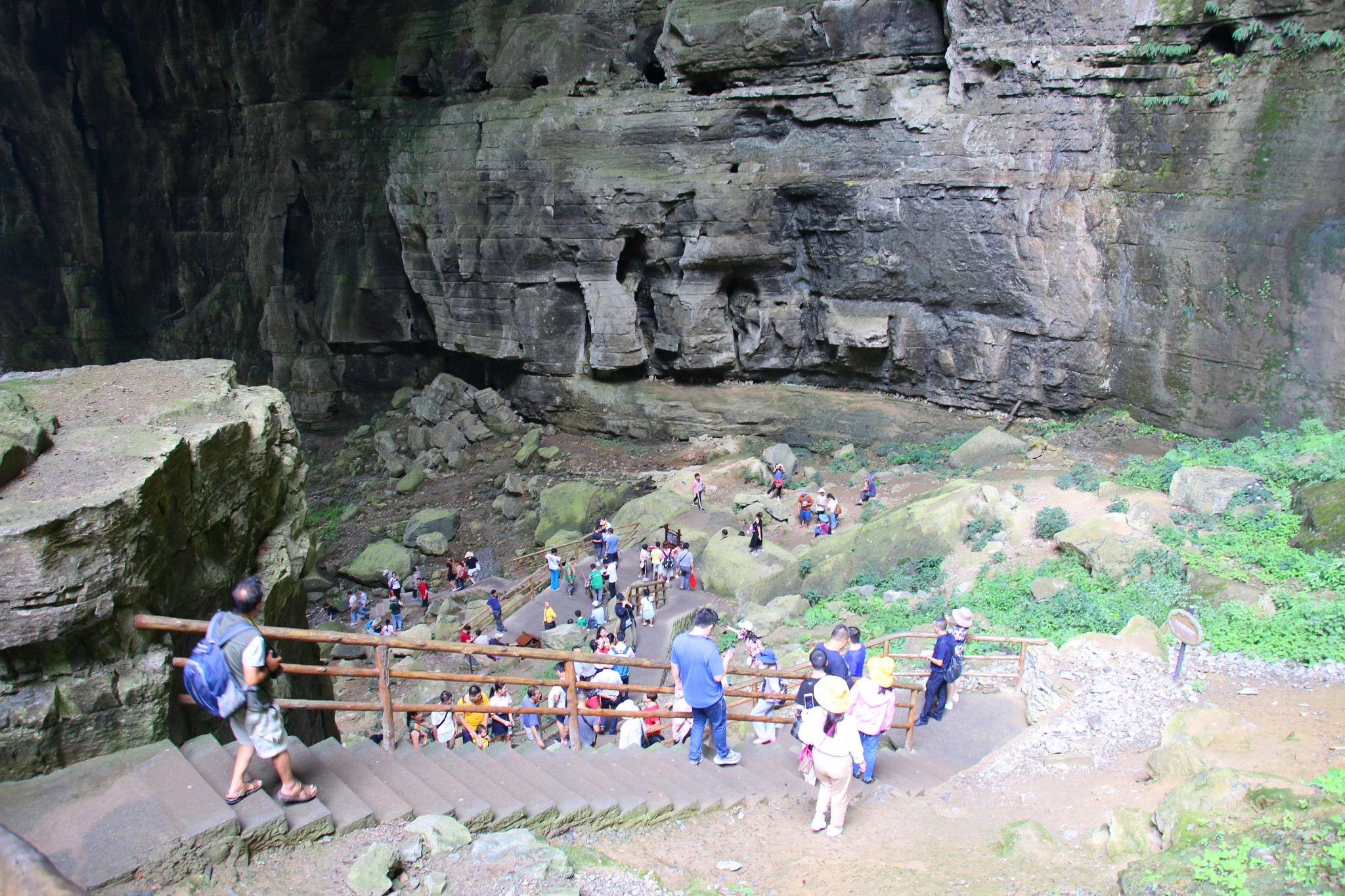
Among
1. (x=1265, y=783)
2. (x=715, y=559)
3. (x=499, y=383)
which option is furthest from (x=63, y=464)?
(x=499, y=383)

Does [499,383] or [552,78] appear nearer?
[552,78]

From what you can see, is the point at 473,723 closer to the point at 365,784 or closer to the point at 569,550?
the point at 365,784

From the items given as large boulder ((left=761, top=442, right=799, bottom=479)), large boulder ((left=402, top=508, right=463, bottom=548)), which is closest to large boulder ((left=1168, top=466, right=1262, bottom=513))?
large boulder ((left=761, top=442, right=799, bottom=479))

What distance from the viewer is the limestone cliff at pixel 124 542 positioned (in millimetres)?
4023

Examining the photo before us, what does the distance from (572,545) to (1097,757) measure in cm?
1100

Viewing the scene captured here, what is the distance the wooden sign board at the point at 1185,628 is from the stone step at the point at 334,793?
627 centimetres

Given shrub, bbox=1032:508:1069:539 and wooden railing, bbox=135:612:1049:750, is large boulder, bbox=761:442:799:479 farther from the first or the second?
wooden railing, bbox=135:612:1049:750

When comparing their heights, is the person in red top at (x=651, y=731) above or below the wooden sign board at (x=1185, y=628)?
below

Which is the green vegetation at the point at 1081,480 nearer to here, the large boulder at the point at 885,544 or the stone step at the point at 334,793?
the large boulder at the point at 885,544

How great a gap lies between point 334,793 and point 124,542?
1687 mm

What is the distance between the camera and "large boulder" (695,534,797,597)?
43.9 ft

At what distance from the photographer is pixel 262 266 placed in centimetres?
2469

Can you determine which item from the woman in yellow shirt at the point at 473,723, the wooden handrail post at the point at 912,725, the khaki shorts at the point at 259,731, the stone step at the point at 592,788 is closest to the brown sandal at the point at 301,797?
the khaki shorts at the point at 259,731

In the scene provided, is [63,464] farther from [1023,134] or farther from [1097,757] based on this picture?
[1023,134]
